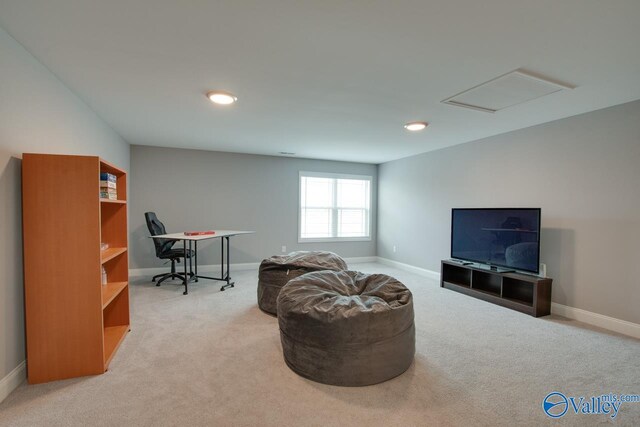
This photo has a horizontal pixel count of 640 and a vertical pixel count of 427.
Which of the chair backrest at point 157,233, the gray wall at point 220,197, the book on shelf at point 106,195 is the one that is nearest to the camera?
the book on shelf at point 106,195

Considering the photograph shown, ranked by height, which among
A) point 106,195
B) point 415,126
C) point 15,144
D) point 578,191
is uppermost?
point 415,126

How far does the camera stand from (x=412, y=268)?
5977 millimetres

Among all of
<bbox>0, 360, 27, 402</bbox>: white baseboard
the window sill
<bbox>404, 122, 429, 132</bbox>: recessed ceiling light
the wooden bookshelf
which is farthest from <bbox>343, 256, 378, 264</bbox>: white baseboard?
<bbox>0, 360, 27, 402</bbox>: white baseboard

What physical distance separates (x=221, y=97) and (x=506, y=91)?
2.69 m

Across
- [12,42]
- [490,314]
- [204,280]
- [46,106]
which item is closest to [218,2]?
[12,42]

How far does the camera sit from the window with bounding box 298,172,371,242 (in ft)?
21.6

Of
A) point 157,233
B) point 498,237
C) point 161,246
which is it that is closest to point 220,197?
point 157,233

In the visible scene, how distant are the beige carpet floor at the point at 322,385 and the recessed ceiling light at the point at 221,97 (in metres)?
2.31

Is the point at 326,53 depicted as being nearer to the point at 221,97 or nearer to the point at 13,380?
the point at 221,97

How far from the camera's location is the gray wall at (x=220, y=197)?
5367 mm

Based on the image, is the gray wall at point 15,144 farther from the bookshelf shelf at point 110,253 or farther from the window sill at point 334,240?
the window sill at point 334,240

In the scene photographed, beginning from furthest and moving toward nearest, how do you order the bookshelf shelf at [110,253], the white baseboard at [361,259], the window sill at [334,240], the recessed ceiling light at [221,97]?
the white baseboard at [361,259], the window sill at [334,240], the recessed ceiling light at [221,97], the bookshelf shelf at [110,253]

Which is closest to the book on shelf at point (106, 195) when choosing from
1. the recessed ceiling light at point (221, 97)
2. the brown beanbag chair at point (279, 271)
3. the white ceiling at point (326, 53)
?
the white ceiling at point (326, 53)

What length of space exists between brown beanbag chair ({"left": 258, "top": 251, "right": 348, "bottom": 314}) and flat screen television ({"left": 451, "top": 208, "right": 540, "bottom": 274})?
2130 mm
